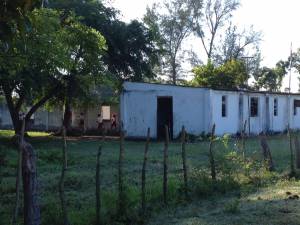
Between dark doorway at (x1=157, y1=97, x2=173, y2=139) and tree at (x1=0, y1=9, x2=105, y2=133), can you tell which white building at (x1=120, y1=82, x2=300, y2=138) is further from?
tree at (x1=0, y1=9, x2=105, y2=133)

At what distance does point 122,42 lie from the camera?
105ft

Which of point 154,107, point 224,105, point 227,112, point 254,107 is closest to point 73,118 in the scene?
point 154,107

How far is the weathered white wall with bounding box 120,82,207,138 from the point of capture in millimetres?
30953

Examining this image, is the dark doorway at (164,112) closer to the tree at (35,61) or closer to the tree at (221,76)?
the tree at (35,61)

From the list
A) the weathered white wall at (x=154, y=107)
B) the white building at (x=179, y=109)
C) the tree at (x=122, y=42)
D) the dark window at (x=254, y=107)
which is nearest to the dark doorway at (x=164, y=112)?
the white building at (x=179, y=109)

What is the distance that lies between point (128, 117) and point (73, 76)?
6325 millimetres

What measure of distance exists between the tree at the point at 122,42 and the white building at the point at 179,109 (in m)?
1.68

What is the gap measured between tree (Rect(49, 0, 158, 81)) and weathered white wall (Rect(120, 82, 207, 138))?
134 cm

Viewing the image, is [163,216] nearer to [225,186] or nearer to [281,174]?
[225,186]

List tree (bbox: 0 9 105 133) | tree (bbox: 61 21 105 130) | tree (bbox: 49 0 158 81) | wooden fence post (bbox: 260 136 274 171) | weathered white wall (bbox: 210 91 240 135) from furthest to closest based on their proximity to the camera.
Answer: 1. weathered white wall (bbox: 210 91 240 135)
2. tree (bbox: 49 0 158 81)
3. tree (bbox: 61 21 105 130)
4. tree (bbox: 0 9 105 133)
5. wooden fence post (bbox: 260 136 274 171)

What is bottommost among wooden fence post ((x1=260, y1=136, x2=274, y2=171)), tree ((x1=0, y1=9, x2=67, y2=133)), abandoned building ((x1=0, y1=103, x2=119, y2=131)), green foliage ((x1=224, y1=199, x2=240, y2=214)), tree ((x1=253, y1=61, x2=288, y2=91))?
green foliage ((x1=224, y1=199, x2=240, y2=214))

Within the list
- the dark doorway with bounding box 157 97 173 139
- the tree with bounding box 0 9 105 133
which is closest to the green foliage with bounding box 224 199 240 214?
the tree with bounding box 0 9 105 133

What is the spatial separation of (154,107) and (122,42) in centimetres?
426

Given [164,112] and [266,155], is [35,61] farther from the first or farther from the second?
[164,112]
